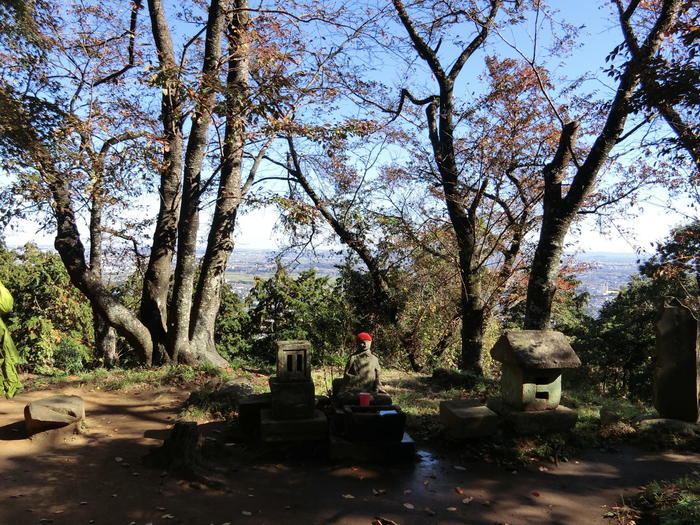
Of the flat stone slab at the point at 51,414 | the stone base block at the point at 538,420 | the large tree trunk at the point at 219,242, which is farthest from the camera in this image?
the large tree trunk at the point at 219,242

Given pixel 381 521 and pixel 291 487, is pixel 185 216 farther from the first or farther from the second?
pixel 381 521

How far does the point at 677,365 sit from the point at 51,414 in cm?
904

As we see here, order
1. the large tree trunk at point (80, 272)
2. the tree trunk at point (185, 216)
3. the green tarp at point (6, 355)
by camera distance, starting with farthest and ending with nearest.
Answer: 1. the tree trunk at point (185, 216)
2. the large tree trunk at point (80, 272)
3. the green tarp at point (6, 355)

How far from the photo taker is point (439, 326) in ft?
49.8

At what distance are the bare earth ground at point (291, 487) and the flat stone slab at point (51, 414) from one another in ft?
0.65

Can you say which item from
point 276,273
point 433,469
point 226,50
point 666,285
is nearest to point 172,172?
point 226,50

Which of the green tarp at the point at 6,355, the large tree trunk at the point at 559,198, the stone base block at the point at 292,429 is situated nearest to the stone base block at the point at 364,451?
the stone base block at the point at 292,429

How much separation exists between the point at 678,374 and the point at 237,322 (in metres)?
11.4

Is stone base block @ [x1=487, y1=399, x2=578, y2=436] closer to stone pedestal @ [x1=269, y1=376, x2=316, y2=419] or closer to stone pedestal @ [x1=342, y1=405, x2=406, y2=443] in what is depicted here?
stone pedestal @ [x1=342, y1=405, x2=406, y2=443]

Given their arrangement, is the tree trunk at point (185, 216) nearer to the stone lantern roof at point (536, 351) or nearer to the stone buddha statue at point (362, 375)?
the stone buddha statue at point (362, 375)

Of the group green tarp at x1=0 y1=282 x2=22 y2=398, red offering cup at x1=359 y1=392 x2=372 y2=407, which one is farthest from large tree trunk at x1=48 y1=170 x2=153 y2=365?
red offering cup at x1=359 y1=392 x2=372 y2=407

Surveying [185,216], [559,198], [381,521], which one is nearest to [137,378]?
[185,216]

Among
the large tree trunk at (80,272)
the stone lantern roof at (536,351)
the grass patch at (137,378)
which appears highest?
the large tree trunk at (80,272)

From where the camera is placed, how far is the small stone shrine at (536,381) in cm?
656
